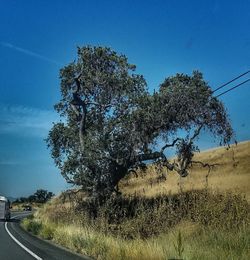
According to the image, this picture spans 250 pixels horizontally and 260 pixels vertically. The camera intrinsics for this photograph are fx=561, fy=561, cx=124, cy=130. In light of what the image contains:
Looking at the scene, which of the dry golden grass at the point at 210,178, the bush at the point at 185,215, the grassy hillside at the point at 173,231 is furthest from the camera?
the dry golden grass at the point at 210,178

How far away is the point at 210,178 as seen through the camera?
177 feet

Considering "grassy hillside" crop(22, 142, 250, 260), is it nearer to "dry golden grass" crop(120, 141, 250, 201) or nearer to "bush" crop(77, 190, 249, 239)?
"bush" crop(77, 190, 249, 239)

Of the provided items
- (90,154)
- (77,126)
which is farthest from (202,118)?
(77,126)

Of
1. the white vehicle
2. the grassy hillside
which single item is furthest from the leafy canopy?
the white vehicle

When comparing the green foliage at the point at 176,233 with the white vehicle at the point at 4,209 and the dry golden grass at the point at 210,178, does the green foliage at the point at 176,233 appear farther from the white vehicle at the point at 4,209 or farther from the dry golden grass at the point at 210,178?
the white vehicle at the point at 4,209

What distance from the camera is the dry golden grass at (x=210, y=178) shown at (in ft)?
148

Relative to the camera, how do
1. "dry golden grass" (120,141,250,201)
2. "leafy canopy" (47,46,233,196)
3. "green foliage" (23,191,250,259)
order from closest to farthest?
"green foliage" (23,191,250,259) → "leafy canopy" (47,46,233,196) → "dry golden grass" (120,141,250,201)

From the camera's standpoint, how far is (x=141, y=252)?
540 inches

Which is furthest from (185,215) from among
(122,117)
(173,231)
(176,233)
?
(122,117)

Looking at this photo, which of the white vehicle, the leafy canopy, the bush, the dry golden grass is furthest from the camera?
the white vehicle

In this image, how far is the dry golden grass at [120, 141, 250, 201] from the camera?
45091mm

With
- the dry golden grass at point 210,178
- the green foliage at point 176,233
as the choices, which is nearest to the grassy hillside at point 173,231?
the green foliage at point 176,233

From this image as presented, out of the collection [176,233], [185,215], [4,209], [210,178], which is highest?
[210,178]

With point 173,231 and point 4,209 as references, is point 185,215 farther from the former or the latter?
point 4,209
